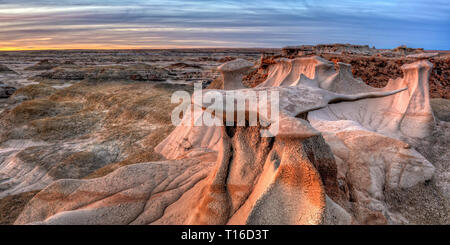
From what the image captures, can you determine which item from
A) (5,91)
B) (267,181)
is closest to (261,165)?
(267,181)

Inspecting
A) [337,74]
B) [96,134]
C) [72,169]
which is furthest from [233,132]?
[96,134]

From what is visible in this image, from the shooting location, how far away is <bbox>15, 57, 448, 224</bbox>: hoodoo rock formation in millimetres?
1963

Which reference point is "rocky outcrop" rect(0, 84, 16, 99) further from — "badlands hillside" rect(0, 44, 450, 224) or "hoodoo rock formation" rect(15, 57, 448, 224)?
"hoodoo rock formation" rect(15, 57, 448, 224)

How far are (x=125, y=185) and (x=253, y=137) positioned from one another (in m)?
1.55

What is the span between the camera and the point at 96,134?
774 centimetres

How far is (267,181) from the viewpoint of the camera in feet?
7.00

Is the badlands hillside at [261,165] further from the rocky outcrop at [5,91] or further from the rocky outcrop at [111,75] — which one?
the rocky outcrop at [111,75]

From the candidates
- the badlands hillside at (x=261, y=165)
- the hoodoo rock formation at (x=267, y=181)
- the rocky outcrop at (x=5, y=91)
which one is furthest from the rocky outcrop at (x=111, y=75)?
the hoodoo rock formation at (x=267, y=181)

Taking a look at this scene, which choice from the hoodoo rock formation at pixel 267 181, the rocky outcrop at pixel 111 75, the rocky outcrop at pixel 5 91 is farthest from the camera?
the rocky outcrop at pixel 111 75

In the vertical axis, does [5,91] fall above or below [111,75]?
below

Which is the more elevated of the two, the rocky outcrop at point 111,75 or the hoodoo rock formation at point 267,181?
the rocky outcrop at point 111,75

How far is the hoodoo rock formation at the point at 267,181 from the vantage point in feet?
6.44

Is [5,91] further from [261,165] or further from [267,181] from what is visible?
[267,181]

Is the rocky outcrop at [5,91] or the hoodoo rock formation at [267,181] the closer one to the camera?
the hoodoo rock formation at [267,181]
